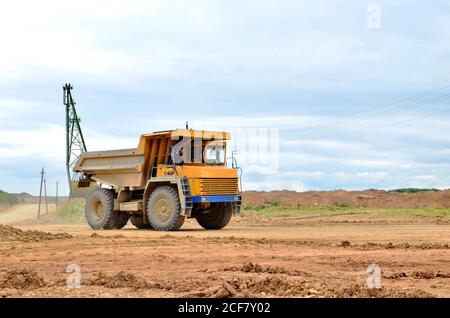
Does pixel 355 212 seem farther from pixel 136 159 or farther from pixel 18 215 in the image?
pixel 18 215

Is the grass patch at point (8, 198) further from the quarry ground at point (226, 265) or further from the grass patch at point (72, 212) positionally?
the quarry ground at point (226, 265)

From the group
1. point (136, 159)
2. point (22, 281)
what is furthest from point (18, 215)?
point (22, 281)

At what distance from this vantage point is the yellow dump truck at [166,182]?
22.6 meters

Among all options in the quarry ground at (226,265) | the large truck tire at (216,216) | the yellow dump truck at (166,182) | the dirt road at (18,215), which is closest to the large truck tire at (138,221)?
the yellow dump truck at (166,182)

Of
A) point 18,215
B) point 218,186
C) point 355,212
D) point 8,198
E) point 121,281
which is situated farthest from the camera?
point 8,198

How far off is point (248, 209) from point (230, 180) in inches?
850

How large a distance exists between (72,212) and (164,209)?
21883mm

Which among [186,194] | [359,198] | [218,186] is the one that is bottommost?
[186,194]

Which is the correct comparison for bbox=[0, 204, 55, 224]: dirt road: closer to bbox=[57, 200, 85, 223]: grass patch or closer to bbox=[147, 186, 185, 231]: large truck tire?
bbox=[57, 200, 85, 223]: grass patch

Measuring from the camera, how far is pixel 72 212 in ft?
143

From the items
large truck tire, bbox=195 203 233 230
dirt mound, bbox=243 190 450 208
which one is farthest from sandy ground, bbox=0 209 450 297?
dirt mound, bbox=243 190 450 208

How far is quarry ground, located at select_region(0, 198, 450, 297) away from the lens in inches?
369

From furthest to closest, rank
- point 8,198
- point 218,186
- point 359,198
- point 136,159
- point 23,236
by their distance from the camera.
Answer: point 8,198
point 359,198
point 136,159
point 218,186
point 23,236
